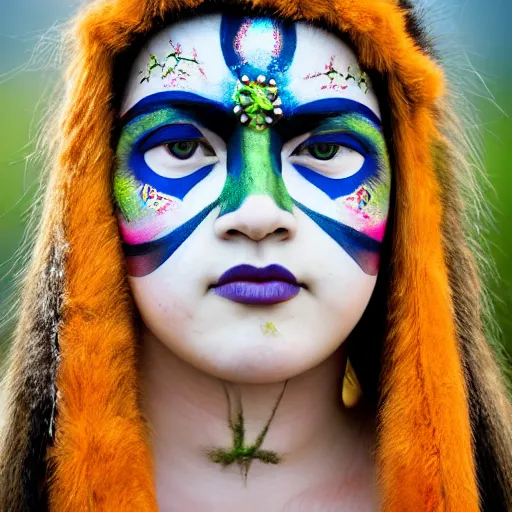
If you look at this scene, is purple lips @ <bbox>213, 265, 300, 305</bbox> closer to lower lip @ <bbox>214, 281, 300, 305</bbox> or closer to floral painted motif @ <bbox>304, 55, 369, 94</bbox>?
lower lip @ <bbox>214, 281, 300, 305</bbox>

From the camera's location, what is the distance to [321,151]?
1.24 meters

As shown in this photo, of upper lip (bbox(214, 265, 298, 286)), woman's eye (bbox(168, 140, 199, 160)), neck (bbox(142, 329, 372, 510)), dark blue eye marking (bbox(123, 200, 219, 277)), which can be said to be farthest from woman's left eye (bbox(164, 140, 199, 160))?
neck (bbox(142, 329, 372, 510))

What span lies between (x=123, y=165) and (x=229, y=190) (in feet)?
0.68

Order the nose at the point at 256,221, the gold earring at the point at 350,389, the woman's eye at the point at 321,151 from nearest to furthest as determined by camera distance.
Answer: the nose at the point at 256,221 < the woman's eye at the point at 321,151 < the gold earring at the point at 350,389

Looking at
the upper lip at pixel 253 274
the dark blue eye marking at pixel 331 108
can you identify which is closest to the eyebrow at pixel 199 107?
the dark blue eye marking at pixel 331 108

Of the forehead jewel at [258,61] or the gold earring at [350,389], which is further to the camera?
the gold earring at [350,389]

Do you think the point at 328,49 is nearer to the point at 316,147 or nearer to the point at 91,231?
the point at 316,147

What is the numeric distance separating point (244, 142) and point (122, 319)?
1.24 ft

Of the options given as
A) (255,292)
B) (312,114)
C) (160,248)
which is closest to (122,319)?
(160,248)

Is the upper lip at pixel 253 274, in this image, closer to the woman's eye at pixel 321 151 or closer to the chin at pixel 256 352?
the chin at pixel 256 352

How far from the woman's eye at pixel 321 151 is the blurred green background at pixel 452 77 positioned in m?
0.42

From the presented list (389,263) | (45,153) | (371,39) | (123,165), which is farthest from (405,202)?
(45,153)

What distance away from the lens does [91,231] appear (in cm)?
123

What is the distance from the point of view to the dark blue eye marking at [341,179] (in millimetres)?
1218
